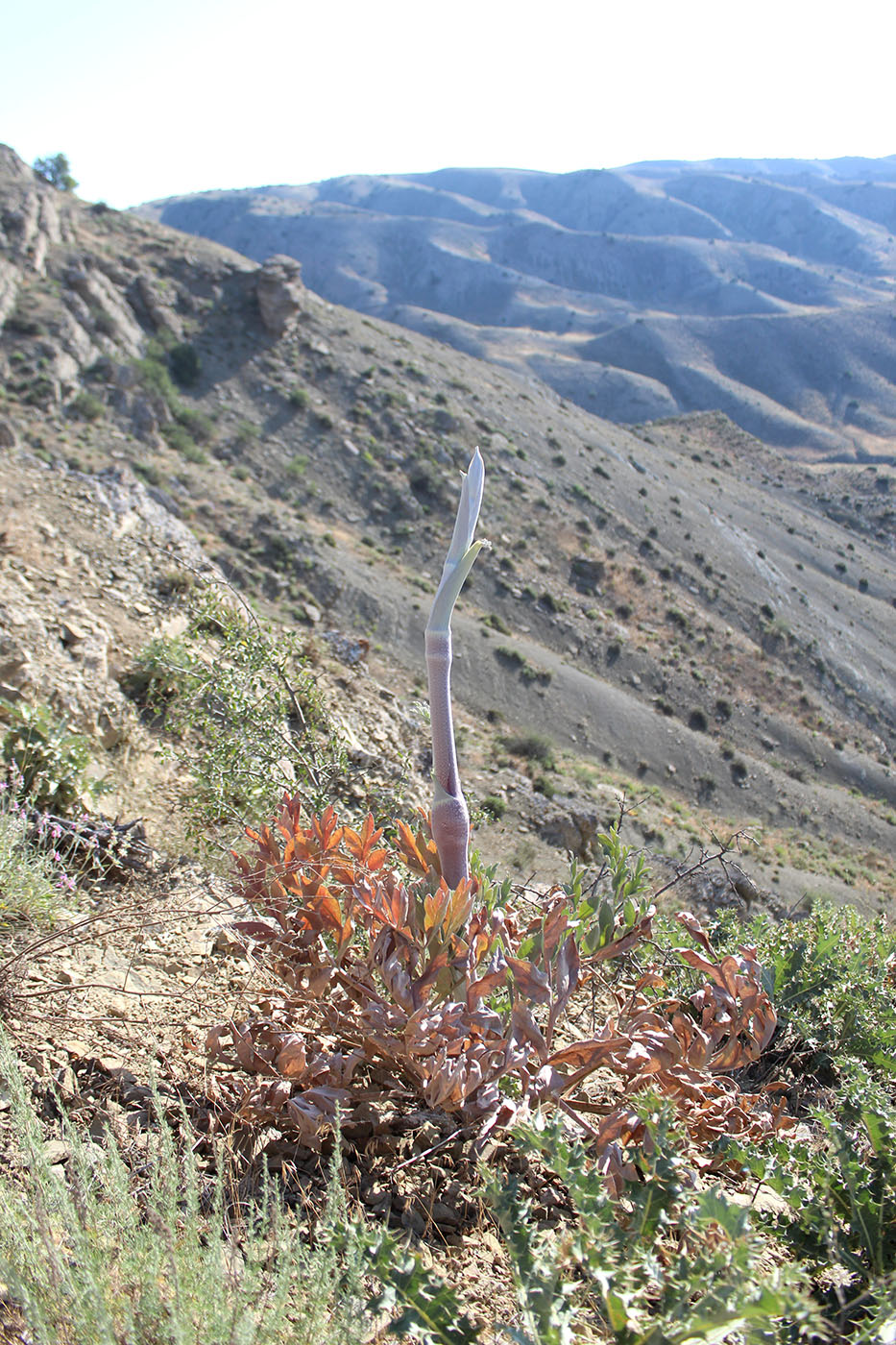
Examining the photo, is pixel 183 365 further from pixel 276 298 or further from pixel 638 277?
pixel 638 277

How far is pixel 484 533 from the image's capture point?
28.8 meters

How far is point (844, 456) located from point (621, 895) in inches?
2817

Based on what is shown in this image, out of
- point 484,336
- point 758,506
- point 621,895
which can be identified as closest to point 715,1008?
point 621,895

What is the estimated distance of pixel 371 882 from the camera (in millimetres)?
2098

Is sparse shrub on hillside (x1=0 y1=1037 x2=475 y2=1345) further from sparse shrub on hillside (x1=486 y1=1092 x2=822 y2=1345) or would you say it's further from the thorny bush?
the thorny bush

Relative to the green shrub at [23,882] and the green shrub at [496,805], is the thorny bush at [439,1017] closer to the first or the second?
the green shrub at [23,882]

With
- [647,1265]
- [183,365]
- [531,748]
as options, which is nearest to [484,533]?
[531,748]

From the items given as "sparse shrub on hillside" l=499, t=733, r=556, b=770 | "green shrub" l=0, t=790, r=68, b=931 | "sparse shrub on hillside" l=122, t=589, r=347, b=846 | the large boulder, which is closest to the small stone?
"green shrub" l=0, t=790, r=68, b=931

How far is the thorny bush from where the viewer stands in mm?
1848

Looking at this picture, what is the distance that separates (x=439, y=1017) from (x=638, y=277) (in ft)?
382

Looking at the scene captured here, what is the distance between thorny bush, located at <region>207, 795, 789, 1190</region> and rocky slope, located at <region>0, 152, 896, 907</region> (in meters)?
8.23

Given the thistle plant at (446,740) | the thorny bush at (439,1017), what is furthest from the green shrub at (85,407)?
the thistle plant at (446,740)

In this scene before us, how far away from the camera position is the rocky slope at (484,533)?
19641 millimetres

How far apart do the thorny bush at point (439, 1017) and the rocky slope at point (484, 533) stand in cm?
823
